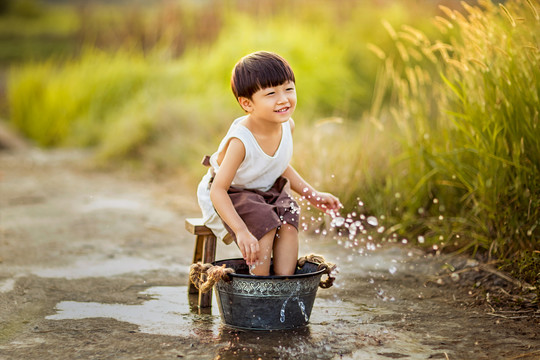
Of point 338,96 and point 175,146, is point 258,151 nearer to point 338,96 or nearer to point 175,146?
point 175,146

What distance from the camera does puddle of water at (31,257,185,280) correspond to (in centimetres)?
413

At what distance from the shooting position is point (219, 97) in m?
9.20

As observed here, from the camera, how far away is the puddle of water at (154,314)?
3.18 metres

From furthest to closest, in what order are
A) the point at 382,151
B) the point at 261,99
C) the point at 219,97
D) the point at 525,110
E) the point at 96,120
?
the point at 96,120 → the point at 219,97 → the point at 382,151 → the point at 525,110 → the point at 261,99

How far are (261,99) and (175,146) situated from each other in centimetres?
535

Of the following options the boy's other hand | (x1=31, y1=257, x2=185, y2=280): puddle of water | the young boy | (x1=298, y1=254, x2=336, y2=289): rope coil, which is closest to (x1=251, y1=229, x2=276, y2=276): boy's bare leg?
the young boy

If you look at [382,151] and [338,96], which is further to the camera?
[338,96]

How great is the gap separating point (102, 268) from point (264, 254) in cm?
154

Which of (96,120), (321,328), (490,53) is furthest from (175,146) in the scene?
(321,328)

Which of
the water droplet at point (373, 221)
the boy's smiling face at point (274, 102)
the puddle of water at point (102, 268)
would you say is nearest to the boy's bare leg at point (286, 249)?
the boy's smiling face at point (274, 102)

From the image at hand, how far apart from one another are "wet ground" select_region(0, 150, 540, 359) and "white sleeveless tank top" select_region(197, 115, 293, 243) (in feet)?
1.69

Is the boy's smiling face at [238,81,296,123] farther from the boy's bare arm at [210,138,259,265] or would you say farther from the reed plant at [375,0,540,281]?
the reed plant at [375,0,540,281]

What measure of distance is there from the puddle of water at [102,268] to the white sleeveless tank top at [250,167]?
1065 mm

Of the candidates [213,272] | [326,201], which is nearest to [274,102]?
[326,201]
